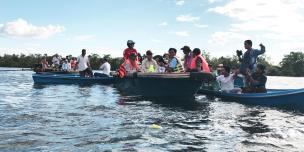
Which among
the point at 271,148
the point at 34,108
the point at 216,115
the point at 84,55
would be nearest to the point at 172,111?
the point at 216,115

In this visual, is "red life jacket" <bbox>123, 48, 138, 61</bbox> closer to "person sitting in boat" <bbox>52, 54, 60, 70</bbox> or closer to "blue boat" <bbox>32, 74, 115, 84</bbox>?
"blue boat" <bbox>32, 74, 115, 84</bbox>

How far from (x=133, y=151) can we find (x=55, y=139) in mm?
1602

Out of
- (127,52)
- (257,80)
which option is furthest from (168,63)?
(127,52)

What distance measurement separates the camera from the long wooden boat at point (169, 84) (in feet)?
43.9

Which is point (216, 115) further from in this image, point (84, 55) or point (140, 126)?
point (84, 55)

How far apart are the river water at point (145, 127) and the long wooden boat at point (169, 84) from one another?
1.25 meters

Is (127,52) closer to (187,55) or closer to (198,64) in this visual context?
(187,55)

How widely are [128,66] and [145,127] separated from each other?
353 inches

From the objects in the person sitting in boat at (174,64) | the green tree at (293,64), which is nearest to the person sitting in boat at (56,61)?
the person sitting in boat at (174,64)

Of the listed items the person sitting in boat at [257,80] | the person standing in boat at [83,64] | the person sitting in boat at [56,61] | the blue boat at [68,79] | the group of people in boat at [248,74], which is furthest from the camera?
the person sitting in boat at [56,61]

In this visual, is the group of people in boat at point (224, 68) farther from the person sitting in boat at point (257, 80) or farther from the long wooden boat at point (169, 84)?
the long wooden boat at point (169, 84)

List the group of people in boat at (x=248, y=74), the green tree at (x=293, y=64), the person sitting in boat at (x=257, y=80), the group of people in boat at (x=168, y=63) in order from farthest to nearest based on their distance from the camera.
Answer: the green tree at (x=293, y=64) < the group of people in boat at (x=168, y=63) < the group of people in boat at (x=248, y=74) < the person sitting in boat at (x=257, y=80)

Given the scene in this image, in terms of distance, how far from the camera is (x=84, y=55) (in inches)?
910

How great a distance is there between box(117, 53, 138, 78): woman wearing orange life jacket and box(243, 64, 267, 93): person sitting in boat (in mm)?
5161
